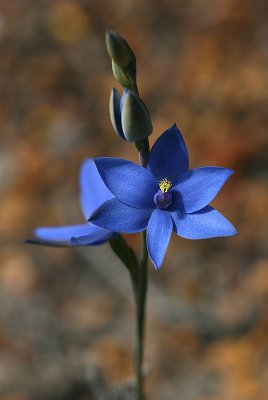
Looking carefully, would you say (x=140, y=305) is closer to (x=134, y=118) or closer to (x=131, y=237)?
(x=134, y=118)

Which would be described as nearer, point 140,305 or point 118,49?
point 118,49

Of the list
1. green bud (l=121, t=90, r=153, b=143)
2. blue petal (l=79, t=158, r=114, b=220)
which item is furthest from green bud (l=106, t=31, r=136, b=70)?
blue petal (l=79, t=158, r=114, b=220)

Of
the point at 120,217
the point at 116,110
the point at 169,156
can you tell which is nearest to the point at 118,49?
the point at 116,110

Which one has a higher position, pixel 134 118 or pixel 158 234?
pixel 134 118

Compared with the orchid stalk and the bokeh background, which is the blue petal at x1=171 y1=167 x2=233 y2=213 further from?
the bokeh background

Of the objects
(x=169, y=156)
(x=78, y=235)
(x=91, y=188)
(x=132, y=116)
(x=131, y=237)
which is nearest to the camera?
(x=132, y=116)

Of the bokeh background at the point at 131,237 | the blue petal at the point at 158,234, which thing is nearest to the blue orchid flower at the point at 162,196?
the blue petal at the point at 158,234
